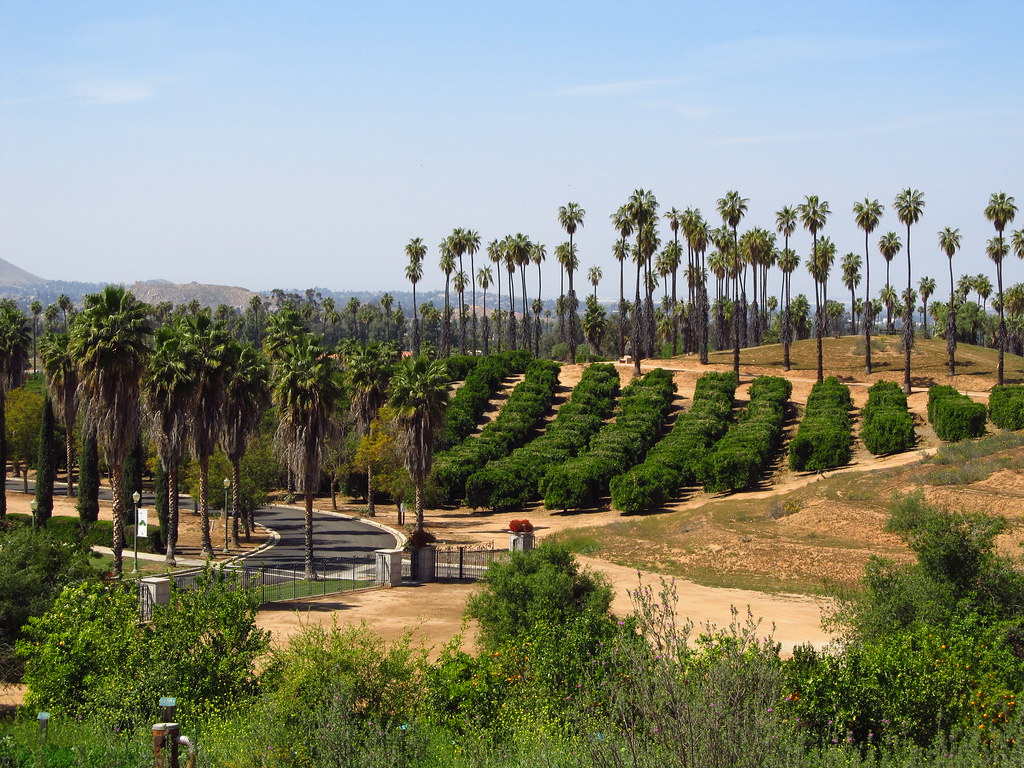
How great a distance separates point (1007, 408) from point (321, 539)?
4361cm

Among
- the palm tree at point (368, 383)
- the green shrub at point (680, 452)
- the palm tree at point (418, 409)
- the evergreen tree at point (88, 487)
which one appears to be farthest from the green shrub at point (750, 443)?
the evergreen tree at point (88, 487)

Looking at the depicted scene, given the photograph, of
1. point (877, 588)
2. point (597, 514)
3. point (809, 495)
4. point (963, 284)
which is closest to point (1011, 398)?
point (809, 495)

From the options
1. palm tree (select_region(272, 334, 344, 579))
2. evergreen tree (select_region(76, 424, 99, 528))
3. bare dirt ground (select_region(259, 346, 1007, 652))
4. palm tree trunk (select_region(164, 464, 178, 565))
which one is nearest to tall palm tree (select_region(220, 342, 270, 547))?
palm tree trunk (select_region(164, 464, 178, 565))

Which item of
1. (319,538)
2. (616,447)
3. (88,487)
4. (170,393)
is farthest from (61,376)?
(616,447)

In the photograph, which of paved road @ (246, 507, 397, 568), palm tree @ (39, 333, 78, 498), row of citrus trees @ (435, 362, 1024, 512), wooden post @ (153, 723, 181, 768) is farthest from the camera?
row of citrus trees @ (435, 362, 1024, 512)

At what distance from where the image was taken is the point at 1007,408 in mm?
60062

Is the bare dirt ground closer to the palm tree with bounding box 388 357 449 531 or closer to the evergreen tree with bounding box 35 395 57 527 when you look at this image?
Result: the palm tree with bounding box 388 357 449 531

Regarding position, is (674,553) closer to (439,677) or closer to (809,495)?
(809,495)

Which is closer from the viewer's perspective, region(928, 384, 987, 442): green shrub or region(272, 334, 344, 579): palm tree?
region(272, 334, 344, 579): palm tree

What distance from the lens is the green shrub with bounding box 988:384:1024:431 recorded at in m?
59.2

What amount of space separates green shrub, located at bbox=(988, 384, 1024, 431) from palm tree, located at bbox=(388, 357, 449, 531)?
37292 millimetres

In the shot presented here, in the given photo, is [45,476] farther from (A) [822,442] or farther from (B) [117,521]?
(A) [822,442]

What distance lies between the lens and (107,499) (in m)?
62.2

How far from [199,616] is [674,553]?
27.4 meters
